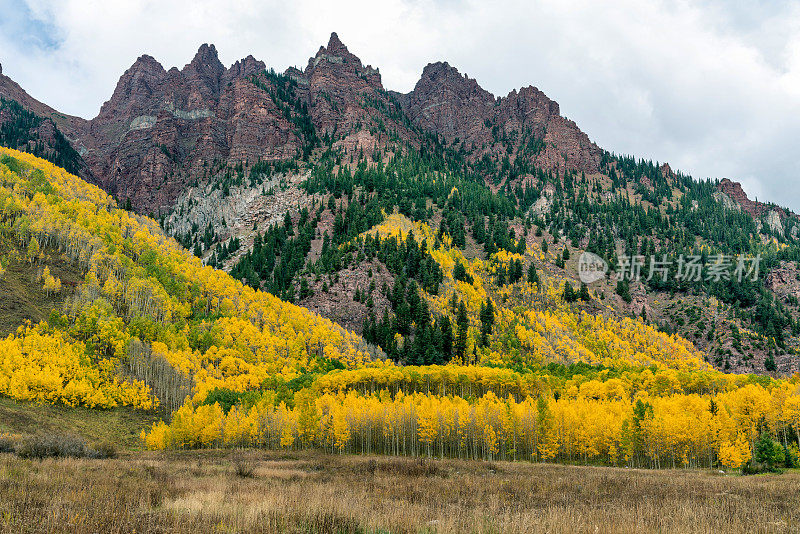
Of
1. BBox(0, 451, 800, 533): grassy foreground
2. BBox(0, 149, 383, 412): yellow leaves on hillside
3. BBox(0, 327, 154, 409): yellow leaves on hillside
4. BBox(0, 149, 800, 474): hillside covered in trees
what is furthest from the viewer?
BBox(0, 149, 383, 412): yellow leaves on hillside

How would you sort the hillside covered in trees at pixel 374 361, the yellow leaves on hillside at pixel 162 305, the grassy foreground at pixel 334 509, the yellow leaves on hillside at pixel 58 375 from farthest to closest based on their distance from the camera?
the yellow leaves on hillside at pixel 162 305 < the yellow leaves on hillside at pixel 58 375 < the hillside covered in trees at pixel 374 361 < the grassy foreground at pixel 334 509

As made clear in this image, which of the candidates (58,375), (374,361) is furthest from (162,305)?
(374,361)

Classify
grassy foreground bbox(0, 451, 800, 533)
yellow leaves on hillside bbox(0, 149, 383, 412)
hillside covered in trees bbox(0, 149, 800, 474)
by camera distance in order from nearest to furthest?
1. grassy foreground bbox(0, 451, 800, 533)
2. hillside covered in trees bbox(0, 149, 800, 474)
3. yellow leaves on hillside bbox(0, 149, 383, 412)

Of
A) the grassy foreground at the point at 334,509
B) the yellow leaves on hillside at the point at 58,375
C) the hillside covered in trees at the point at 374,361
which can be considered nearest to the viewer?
the grassy foreground at the point at 334,509

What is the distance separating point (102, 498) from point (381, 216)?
18532 centimetres

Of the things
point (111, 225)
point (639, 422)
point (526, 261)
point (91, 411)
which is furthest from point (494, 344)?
point (111, 225)

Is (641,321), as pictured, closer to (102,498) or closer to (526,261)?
(526,261)

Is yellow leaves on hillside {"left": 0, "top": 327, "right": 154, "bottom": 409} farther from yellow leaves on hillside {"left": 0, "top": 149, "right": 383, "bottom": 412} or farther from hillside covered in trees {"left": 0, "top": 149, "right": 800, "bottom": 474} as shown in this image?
yellow leaves on hillside {"left": 0, "top": 149, "right": 383, "bottom": 412}

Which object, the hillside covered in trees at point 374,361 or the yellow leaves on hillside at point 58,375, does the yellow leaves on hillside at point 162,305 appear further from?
the yellow leaves on hillside at point 58,375

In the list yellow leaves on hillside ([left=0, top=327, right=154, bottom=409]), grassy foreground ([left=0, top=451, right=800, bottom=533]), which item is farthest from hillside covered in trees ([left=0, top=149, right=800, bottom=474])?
grassy foreground ([left=0, top=451, right=800, bottom=533])

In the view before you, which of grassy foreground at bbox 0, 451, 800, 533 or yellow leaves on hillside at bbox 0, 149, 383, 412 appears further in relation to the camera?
yellow leaves on hillside at bbox 0, 149, 383, 412

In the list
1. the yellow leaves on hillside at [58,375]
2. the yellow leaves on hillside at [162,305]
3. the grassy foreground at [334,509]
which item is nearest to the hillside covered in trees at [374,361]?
the yellow leaves on hillside at [58,375]

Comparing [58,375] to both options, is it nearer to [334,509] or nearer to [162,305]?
[162,305]

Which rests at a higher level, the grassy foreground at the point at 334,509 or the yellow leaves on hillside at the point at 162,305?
the yellow leaves on hillside at the point at 162,305
